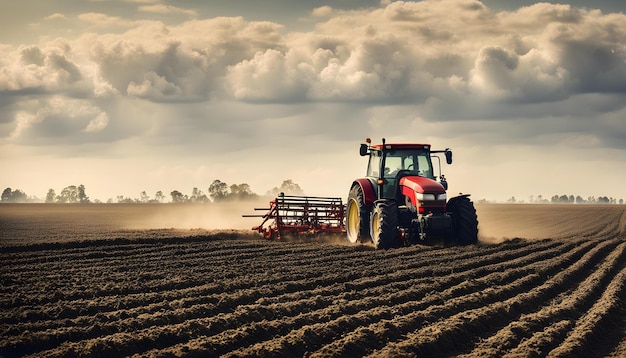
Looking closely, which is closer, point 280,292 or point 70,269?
point 280,292

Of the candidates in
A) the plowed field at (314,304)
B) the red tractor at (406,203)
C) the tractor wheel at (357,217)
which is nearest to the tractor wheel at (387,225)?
the red tractor at (406,203)

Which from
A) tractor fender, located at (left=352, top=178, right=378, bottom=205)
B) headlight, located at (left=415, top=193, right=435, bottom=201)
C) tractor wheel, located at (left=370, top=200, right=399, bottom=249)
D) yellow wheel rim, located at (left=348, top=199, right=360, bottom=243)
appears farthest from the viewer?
yellow wheel rim, located at (left=348, top=199, right=360, bottom=243)

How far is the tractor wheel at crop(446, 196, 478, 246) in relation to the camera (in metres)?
15.2

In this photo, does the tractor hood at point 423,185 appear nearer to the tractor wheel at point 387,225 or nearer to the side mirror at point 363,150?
the tractor wheel at point 387,225

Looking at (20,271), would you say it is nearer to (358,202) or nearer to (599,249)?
(358,202)

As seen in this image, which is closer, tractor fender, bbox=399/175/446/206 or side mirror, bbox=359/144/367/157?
tractor fender, bbox=399/175/446/206

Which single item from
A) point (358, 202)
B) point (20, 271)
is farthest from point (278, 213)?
point (20, 271)

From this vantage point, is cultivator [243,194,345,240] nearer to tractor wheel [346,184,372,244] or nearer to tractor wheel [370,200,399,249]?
tractor wheel [346,184,372,244]

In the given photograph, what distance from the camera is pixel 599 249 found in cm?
1573

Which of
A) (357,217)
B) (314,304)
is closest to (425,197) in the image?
(357,217)

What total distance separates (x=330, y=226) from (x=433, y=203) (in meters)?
4.19

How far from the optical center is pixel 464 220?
15.2 meters

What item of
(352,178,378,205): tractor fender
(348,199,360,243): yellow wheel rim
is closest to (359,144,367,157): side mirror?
(352,178,378,205): tractor fender

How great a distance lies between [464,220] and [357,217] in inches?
110
